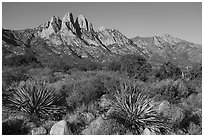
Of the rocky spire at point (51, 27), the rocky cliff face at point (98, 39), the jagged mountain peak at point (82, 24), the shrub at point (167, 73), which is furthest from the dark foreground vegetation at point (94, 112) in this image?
the jagged mountain peak at point (82, 24)

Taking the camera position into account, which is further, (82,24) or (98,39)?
(82,24)

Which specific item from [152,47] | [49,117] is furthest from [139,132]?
[152,47]

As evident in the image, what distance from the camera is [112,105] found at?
6.86 m

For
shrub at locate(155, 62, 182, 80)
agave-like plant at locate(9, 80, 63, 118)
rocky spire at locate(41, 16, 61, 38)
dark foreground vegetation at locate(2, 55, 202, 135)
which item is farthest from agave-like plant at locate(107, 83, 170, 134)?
rocky spire at locate(41, 16, 61, 38)

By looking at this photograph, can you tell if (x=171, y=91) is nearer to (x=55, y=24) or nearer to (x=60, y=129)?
(x=60, y=129)

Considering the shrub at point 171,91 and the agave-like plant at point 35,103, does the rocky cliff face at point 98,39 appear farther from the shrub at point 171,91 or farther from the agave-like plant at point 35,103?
the agave-like plant at point 35,103

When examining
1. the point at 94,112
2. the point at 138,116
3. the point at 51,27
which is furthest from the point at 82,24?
the point at 138,116

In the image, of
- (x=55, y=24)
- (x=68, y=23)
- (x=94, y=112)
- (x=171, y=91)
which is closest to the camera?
(x=94, y=112)

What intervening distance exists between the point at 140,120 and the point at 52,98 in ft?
7.95

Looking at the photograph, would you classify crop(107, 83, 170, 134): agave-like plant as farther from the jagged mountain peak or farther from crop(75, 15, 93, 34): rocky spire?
the jagged mountain peak

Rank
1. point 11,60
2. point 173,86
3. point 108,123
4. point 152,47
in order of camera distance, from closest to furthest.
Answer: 1. point 108,123
2. point 173,86
3. point 11,60
4. point 152,47

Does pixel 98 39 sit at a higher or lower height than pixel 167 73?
higher

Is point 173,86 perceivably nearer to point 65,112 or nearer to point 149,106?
Answer: point 149,106

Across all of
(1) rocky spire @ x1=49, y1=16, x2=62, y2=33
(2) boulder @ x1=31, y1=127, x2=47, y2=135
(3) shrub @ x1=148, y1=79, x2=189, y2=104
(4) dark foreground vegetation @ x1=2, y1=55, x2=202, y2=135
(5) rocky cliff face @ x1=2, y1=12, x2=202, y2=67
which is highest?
(1) rocky spire @ x1=49, y1=16, x2=62, y2=33
